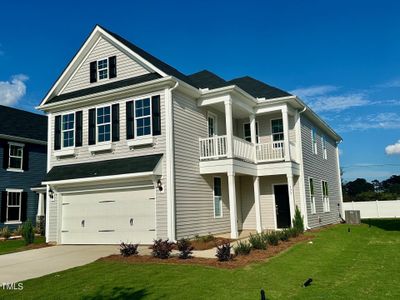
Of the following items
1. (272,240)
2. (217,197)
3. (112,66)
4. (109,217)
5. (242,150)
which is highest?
(112,66)

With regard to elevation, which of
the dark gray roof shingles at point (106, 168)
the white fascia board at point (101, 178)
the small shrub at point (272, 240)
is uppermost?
the dark gray roof shingles at point (106, 168)

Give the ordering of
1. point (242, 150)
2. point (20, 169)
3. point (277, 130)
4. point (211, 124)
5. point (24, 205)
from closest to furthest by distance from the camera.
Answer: point (242, 150), point (211, 124), point (277, 130), point (24, 205), point (20, 169)

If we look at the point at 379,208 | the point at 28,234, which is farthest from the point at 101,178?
the point at 379,208

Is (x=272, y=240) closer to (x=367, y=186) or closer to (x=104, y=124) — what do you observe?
(x=104, y=124)

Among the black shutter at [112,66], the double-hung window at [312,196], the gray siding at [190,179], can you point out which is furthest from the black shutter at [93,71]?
the double-hung window at [312,196]

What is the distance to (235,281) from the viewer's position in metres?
8.24

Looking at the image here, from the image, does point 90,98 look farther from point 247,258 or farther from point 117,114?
point 247,258

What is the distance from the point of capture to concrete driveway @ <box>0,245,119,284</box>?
33.6 ft

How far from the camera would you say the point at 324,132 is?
26.2 m

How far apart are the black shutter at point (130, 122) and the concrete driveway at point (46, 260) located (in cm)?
446

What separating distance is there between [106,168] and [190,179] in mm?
3413

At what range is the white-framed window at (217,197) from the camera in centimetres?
1756

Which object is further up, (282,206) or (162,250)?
(282,206)

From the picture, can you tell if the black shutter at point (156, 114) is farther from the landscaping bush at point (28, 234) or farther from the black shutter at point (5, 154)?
the black shutter at point (5, 154)
